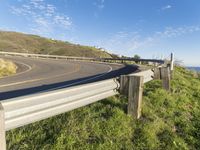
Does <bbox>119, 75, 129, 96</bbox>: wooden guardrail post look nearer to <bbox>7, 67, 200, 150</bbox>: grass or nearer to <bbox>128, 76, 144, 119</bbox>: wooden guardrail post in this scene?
<bbox>128, 76, 144, 119</bbox>: wooden guardrail post

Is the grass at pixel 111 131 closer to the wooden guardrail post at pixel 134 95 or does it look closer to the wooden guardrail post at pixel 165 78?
the wooden guardrail post at pixel 134 95

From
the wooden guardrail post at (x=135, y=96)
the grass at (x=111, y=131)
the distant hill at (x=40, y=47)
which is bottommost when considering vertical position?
the grass at (x=111, y=131)

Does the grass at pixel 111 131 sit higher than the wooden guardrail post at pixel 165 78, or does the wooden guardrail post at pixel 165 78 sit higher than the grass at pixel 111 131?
the wooden guardrail post at pixel 165 78

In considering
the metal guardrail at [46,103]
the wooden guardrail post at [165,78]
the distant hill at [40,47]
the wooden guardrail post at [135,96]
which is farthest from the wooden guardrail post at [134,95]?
the distant hill at [40,47]

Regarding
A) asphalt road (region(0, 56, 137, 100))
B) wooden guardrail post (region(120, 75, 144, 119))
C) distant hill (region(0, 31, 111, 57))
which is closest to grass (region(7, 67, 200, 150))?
wooden guardrail post (region(120, 75, 144, 119))

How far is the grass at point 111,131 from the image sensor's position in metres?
4.25

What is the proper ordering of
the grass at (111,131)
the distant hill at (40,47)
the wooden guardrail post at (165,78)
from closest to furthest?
the grass at (111,131) < the wooden guardrail post at (165,78) < the distant hill at (40,47)

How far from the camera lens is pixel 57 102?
13.4 ft

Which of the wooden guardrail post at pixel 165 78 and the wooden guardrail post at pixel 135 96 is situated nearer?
the wooden guardrail post at pixel 135 96

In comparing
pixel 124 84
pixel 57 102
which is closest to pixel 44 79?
pixel 124 84

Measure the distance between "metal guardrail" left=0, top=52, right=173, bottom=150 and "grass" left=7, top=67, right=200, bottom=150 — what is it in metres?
0.40

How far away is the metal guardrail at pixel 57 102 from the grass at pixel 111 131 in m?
0.40

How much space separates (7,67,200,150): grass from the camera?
14.0ft

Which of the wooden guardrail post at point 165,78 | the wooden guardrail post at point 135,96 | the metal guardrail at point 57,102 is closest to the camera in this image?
the metal guardrail at point 57,102
